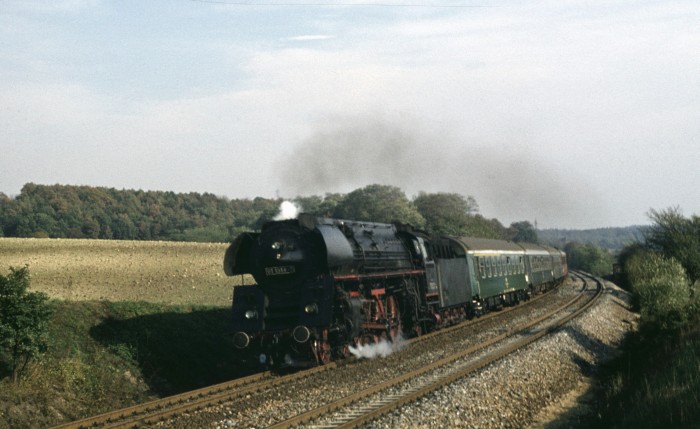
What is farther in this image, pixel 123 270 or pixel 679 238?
pixel 679 238

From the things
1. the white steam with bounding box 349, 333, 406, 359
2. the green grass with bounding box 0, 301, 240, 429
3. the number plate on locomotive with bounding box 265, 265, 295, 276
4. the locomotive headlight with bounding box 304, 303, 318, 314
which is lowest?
the white steam with bounding box 349, 333, 406, 359

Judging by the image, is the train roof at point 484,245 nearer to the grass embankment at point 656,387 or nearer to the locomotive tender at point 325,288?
the locomotive tender at point 325,288

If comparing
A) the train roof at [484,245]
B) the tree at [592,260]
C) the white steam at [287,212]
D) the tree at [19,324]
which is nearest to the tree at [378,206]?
the train roof at [484,245]

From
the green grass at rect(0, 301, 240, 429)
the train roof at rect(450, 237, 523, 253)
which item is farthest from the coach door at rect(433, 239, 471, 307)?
the green grass at rect(0, 301, 240, 429)

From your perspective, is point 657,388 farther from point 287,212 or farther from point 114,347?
point 114,347

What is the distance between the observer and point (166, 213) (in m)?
87.7

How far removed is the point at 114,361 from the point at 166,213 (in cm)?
7225

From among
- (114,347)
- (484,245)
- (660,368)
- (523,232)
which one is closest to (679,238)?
(484,245)

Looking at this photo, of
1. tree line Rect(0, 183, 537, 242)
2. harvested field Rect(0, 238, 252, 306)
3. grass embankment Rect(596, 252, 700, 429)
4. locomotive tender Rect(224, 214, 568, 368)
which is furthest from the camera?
tree line Rect(0, 183, 537, 242)

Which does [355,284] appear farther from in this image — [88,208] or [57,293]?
[88,208]

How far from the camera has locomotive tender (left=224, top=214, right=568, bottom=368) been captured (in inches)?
705

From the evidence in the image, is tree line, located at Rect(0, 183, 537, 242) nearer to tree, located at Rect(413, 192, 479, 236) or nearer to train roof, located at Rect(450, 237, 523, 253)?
tree, located at Rect(413, 192, 479, 236)

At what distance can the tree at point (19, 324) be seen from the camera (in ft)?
47.5

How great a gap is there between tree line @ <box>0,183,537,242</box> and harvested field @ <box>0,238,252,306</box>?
20890mm
